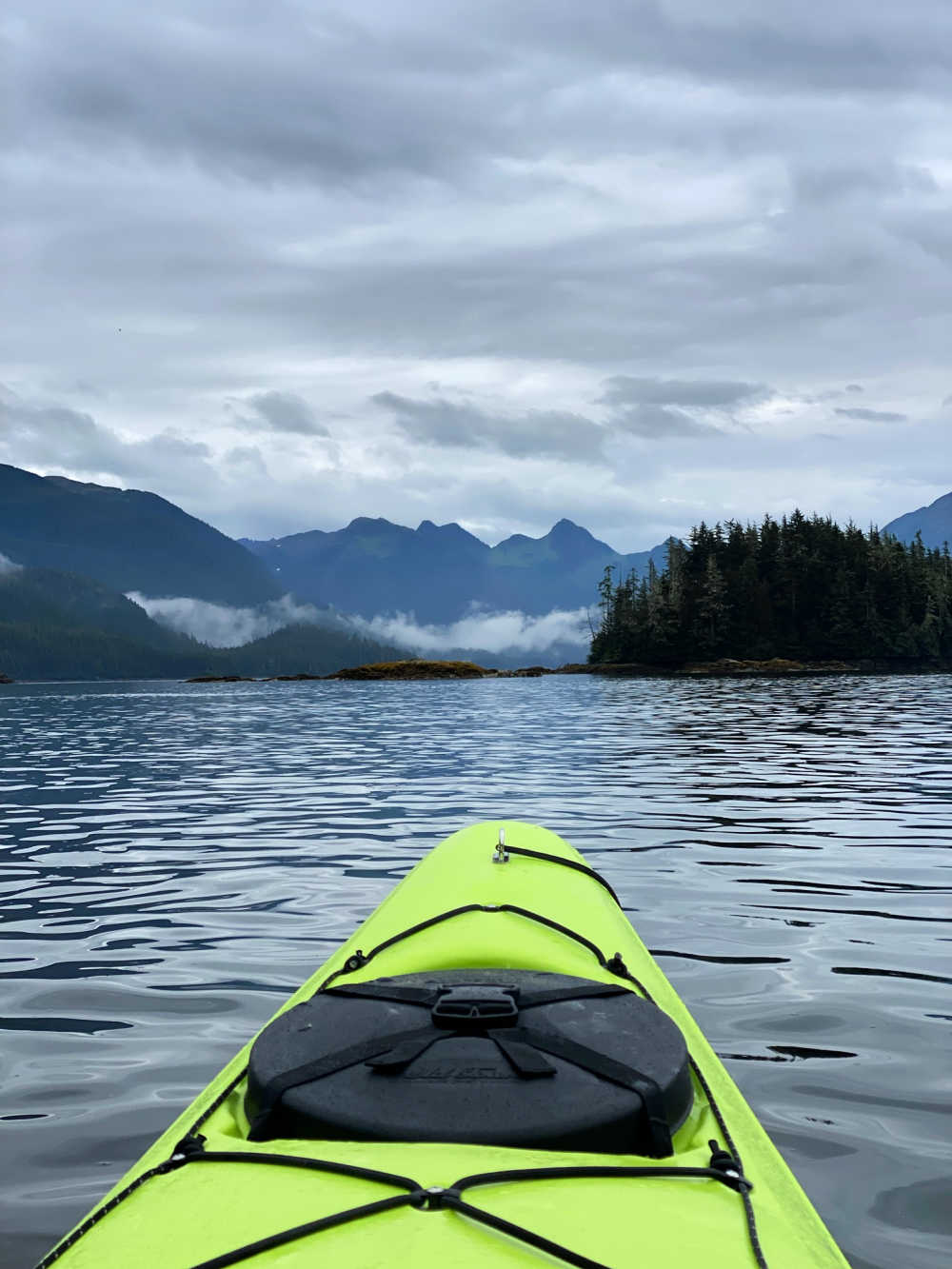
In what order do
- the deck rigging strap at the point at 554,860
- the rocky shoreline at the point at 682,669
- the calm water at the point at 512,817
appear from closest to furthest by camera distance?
the calm water at the point at 512,817 < the deck rigging strap at the point at 554,860 < the rocky shoreline at the point at 682,669

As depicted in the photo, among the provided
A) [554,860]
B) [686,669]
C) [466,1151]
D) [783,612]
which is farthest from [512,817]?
[783,612]

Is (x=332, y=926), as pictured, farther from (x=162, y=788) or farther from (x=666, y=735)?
(x=666, y=735)

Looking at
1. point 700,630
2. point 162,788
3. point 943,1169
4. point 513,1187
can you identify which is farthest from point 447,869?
point 700,630

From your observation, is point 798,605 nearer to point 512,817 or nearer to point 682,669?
point 682,669

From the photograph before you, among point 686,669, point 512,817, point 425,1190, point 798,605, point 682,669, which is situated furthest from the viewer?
point 798,605

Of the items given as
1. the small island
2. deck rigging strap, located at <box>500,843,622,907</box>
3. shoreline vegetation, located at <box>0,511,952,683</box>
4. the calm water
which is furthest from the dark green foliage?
deck rigging strap, located at <box>500,843,622,907</box>

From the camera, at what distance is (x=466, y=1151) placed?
305 cm

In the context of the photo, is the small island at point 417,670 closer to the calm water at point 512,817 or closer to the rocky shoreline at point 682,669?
the rocky shoreline at point 682,669

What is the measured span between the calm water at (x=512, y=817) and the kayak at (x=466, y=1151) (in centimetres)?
121

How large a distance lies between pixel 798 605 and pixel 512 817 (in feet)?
376

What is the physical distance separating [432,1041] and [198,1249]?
1.18 m

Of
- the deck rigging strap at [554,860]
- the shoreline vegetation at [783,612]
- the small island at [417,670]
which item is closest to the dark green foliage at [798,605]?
the shoreline vegetation at [783,612]

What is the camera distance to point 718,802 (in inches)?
604

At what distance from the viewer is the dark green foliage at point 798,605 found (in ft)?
378
